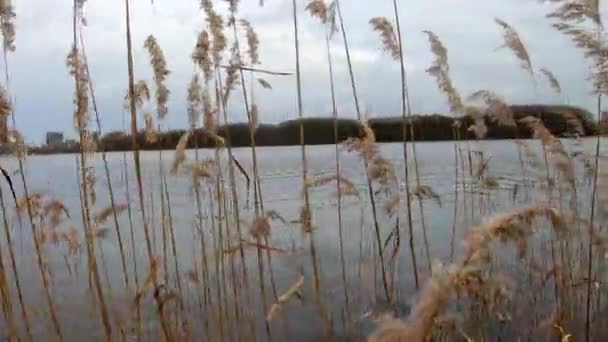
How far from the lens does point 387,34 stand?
310cm

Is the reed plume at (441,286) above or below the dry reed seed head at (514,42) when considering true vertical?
below

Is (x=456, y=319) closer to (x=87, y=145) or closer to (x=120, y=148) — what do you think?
(x=87, y=145)

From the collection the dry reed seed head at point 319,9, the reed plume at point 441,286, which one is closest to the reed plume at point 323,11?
the dry reed seed head at point 319,9

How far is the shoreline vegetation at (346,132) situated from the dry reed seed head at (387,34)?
0.42 m

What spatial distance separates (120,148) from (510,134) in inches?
114

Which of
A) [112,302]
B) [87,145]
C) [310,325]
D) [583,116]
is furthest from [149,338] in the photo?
[583,116]

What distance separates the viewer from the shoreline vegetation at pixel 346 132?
11.5 ft

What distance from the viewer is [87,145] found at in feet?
10.0

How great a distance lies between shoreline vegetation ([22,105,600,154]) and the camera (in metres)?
3.52

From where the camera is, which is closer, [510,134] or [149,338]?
[149,338]

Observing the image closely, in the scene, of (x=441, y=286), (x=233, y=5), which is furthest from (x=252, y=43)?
(x=441, y=286)

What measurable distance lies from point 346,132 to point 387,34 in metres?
0.97

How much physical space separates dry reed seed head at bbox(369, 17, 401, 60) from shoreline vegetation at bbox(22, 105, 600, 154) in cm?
42

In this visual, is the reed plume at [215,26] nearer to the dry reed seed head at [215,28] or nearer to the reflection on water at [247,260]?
the dry reed seed head at [215,28]
